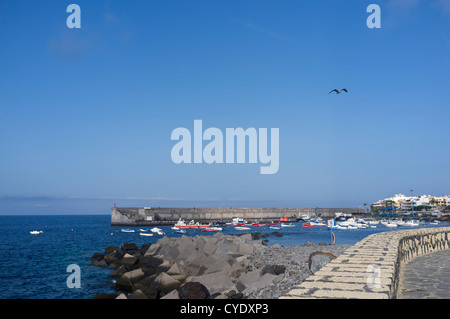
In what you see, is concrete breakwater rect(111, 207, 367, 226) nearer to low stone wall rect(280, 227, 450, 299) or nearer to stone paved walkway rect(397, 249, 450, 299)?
stone paved walkway rect(397, 249, 450, 299)

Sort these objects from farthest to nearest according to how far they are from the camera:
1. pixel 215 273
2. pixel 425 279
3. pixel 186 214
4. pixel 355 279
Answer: pixel 186 214 → pixel 215 273 → pixel 425 279 → pixel 355 279

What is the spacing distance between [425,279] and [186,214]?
99605 mm

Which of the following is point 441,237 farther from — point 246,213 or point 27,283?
point 246,213

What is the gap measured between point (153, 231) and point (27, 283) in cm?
4723

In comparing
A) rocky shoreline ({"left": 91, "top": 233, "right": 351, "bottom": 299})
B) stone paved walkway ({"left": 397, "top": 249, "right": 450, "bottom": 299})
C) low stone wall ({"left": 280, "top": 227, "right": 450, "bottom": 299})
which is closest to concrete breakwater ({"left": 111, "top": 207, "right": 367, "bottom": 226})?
rocky shoreline ({"left": 91, "top": 233, "right": 351, "bottom": 299})

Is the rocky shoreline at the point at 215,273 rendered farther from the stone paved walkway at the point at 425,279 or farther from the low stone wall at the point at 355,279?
the low stone wall at the point at 355,279

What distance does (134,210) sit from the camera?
101 meters

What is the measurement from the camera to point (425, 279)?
30.7 ft

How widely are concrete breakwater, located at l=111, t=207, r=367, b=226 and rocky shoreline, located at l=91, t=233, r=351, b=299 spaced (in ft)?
221

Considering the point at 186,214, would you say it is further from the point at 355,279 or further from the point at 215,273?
the point at 355,279

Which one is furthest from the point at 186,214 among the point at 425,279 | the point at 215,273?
the point at 425,279

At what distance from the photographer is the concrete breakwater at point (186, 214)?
9762cm
